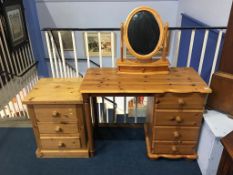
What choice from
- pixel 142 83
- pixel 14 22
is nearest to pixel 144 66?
pixel 142 83

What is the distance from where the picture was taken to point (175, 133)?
1.66 m

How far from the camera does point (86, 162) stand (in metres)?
1.80

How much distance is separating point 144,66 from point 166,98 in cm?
33

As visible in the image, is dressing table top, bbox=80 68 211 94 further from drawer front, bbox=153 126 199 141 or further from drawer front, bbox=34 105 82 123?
drawer front, bbox=153 126 199 141

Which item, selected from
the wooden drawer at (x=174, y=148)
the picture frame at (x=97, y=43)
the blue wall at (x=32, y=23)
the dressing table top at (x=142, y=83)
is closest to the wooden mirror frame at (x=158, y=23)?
the dressing table top at (x=142, y=83)

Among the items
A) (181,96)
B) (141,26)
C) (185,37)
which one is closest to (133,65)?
(141,26)

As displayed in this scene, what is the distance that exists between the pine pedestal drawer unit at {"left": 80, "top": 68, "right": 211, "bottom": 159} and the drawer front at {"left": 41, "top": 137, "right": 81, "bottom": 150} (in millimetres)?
137

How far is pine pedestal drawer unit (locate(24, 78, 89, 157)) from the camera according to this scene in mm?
1622

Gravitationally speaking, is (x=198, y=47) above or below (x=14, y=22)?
below

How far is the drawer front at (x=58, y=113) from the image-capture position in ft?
5.38

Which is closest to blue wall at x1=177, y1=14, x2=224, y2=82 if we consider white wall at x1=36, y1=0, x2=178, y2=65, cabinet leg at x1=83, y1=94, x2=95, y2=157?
white wall at x1=36, y1=0, x2=178, y2=65

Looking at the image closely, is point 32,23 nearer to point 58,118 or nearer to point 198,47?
point 58,118

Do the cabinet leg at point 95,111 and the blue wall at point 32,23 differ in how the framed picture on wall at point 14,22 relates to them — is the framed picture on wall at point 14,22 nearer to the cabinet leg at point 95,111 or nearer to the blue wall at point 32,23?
the blue wall at point 32,23

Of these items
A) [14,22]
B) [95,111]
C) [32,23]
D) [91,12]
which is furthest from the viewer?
[91,12]
